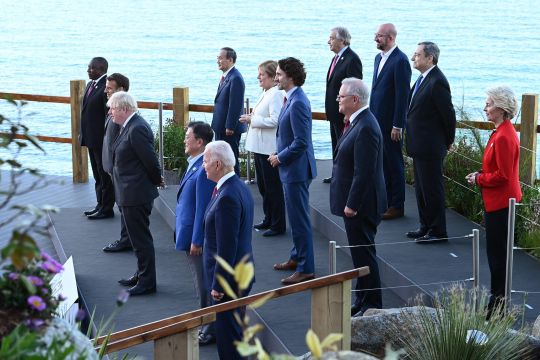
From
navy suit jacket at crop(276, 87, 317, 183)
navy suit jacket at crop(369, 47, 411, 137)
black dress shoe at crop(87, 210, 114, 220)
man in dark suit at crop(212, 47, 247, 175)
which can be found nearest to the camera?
navy suit jacket at crop(276, 87, 317, 183)

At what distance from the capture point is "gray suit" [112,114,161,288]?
23.9 feet

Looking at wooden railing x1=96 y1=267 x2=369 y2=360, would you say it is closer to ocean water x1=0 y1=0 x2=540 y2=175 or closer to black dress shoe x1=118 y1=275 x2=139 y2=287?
black dress shoe x1=118 y1=275 x2=139 y2=287

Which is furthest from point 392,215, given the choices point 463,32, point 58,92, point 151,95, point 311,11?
point 311,11

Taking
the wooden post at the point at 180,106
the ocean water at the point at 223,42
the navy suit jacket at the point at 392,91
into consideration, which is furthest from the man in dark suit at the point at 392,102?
the ocean water at the point at 223,42

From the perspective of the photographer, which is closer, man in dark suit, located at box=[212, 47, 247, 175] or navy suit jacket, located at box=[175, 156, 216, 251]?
navy suit jacket, located at box=[175, 156, 216, 251]

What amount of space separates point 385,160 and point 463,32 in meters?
42.1

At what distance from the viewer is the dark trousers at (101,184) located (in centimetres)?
946

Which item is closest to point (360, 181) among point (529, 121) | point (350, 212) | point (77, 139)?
point (350, 212)

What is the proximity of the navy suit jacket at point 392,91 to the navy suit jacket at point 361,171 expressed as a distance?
5.64ft

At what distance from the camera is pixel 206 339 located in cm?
668

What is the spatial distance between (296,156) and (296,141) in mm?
113

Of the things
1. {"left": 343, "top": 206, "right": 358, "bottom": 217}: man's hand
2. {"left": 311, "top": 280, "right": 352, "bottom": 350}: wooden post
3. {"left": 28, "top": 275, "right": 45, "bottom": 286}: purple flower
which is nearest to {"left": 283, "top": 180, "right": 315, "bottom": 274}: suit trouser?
{"left": 343, "top": 206, "right": 358, "bottom": 217}: man's hand

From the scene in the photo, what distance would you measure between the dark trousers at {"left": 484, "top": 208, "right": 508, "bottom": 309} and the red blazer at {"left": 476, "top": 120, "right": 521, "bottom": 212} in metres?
0.06

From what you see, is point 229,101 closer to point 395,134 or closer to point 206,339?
point 395,134
